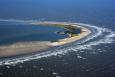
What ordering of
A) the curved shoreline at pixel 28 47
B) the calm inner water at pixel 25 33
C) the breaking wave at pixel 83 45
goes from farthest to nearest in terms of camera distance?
the calm inner water at pixel 25 33
the curved shoreline at pixel 28 47
the breaking wave at pixel 83 45

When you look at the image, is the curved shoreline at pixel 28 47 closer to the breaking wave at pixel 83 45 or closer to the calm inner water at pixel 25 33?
Result: the breaking wave at pixel 83 45

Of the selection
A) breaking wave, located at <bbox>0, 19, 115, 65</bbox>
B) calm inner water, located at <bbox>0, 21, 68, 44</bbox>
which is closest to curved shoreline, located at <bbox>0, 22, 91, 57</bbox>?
breaking wave, located at <bbox>0, 19, 115, 65</bbox>

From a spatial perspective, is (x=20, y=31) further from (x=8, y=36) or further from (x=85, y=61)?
(x=85, y=61)

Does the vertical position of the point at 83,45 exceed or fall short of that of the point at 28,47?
it falls short

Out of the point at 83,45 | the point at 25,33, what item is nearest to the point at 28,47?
the point at 83,45

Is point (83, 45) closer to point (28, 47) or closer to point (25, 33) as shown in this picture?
point (28, 47)

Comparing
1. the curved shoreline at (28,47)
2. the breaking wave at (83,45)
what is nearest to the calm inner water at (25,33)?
the curved shoreline at (28,47)

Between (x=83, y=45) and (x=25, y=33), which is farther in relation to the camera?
(x=25, y=33)

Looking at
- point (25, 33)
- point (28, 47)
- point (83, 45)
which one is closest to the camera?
point (28, 47)

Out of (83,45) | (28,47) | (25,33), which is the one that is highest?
(28,47)

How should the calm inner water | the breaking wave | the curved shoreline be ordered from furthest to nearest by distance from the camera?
the calm inner water → the curved shoreline → the breaking wave

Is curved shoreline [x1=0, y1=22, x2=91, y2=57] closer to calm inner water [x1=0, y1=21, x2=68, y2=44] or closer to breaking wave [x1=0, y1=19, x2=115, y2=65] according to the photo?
breaking wave [x1=0, y1=19, x2=115, y2=65]

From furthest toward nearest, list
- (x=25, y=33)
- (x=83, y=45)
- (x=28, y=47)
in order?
(x=25, y=33) < (x=83, y=45) < (x=28, y=47)
